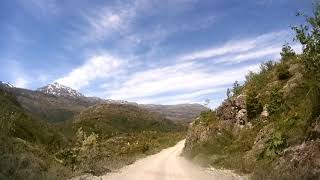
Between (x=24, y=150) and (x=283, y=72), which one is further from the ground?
(x=283, y=72)

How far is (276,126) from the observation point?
73.4ft

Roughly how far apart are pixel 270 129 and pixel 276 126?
21.5 inches

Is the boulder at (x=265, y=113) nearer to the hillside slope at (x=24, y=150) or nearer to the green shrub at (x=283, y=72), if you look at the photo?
the green shrub at (x=283, y=72)

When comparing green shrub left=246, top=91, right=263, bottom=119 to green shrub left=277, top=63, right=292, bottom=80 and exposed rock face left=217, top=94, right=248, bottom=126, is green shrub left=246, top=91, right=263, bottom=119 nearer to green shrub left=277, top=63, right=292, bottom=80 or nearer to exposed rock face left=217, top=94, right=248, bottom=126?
exposed rock face left=217, top=94, right=248, bottom=126

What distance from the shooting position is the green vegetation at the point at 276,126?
56.5ft

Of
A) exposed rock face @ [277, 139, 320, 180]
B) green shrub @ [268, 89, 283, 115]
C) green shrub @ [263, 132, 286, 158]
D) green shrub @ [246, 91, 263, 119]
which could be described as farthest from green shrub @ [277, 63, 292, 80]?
exposed rock face @ [277, 139, 320, 180]

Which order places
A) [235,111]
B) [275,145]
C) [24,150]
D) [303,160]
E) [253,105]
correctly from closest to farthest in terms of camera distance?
[303,160]
[275,145]
[24,150]
[253,105]
[235,111]

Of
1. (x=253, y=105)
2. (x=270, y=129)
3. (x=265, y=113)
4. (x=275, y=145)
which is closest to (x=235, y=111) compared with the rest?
(x=253, y=105)

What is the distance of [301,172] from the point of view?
15.4 meters

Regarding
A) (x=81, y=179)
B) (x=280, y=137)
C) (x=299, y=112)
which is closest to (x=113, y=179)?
(x=81, y=179)

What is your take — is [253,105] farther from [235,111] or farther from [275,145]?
[275,145]

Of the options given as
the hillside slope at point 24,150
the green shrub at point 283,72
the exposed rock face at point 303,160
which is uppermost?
the green shrub at point 283,72

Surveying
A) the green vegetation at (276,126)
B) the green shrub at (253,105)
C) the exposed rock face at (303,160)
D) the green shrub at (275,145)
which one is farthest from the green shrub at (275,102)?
the exposed rock face at (303,160)

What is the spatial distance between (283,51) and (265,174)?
46.7 ft
